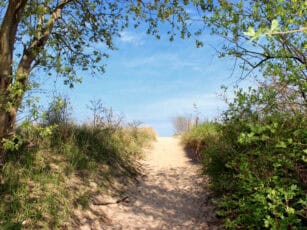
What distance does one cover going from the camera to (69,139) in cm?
897

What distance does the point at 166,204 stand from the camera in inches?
306

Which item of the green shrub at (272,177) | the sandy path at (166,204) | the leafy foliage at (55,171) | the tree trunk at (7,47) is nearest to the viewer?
the green shrub at (272,177)

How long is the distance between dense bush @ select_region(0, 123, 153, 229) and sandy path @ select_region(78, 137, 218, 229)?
70cm

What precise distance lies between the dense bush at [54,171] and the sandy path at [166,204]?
704 millimetres

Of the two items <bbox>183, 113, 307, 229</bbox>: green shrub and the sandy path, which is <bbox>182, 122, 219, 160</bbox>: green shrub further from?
<bbox>183, 113, 307, 229</bbox>: green shrub

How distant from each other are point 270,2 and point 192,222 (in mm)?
4424

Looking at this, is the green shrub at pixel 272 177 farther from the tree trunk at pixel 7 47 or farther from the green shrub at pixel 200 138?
the green shrub at pixel 200 138

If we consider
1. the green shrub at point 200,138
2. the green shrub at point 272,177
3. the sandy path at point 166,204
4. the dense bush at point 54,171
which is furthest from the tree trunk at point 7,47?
the green shrub at point 200,138

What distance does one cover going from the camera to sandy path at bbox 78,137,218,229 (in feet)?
22.1

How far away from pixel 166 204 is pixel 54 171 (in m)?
2.63

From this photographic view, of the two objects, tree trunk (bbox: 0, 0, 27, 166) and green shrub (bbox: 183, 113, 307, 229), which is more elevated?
tree trunk (bbox: 0, 0, 27, 166)

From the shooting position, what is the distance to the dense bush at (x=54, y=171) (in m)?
5.96

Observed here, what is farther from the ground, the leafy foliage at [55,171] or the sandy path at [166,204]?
the leafy foliage at [55,171]

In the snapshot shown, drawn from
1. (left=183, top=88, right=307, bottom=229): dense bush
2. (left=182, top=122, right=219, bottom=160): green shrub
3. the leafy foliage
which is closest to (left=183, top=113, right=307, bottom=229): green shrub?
(left=183, top=88, right=307, bottom=229): dense bush
